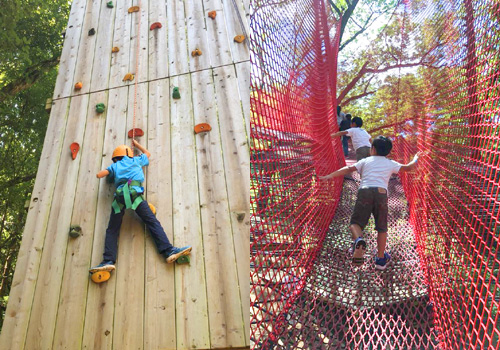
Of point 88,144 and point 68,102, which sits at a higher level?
point 68,102

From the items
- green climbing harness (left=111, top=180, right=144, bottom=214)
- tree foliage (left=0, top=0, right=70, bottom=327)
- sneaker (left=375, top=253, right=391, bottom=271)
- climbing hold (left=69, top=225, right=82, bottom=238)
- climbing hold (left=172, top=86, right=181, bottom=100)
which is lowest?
sneaker (left=375, top=253, right=391, bottom=271)

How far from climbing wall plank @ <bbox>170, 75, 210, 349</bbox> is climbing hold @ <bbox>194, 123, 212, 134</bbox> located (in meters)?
0.04

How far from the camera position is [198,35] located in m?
2.84

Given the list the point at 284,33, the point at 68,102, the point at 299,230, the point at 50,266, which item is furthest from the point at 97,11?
the point at 299,230

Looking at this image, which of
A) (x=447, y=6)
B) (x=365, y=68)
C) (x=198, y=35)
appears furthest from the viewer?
(x=365, y=68)

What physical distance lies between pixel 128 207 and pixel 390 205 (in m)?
2.99

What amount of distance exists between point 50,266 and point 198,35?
200 cm

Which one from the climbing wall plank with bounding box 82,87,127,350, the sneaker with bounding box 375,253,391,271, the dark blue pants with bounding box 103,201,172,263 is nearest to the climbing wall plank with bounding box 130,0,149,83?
the climbing wall plank with bounding box 82,87,127,350

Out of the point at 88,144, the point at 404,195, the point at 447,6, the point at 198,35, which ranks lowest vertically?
the point at 404,195

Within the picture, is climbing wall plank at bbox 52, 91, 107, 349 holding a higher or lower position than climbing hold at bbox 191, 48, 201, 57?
lower

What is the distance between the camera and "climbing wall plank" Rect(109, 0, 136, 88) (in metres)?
2.88

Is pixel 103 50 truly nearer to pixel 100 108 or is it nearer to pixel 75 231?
pixel 100 108

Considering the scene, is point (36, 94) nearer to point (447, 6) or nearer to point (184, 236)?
point (184, 236)

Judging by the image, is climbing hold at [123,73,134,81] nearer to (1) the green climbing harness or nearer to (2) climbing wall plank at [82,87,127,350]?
(2) climbing wall plank at [82,87,127,350]
